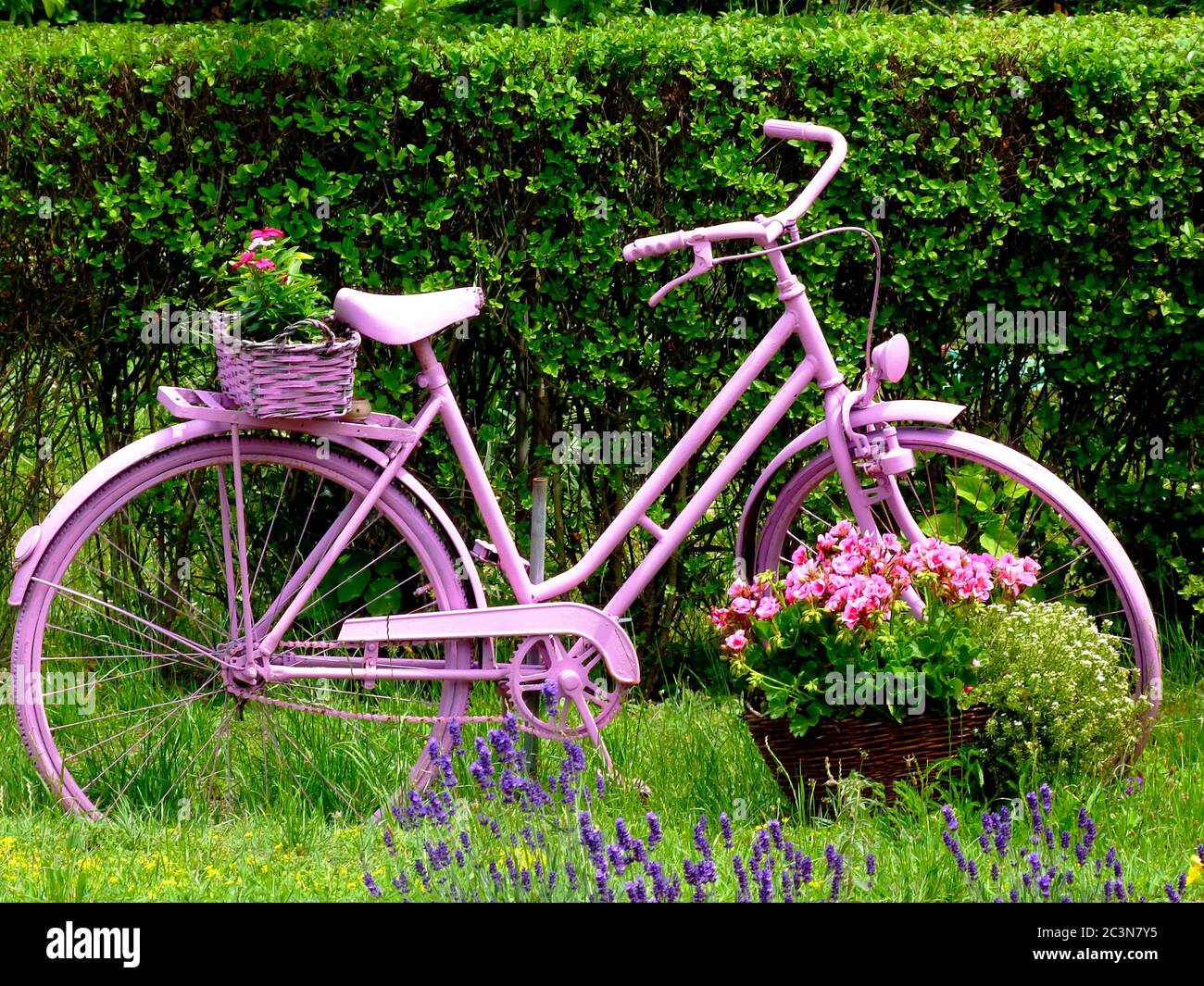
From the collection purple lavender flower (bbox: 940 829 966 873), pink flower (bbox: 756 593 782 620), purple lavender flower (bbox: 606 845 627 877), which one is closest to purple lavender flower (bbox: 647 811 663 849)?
purple lavender flower (bbox: 606 845 627 877)

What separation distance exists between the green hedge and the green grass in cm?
89

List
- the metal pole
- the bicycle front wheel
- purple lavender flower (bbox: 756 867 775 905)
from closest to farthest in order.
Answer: purple lavender flower (bbox: 756 867 775 905), the bicycle front wheel, the metal pole

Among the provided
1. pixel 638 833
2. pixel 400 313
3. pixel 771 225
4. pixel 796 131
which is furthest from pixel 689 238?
pixel 638 833

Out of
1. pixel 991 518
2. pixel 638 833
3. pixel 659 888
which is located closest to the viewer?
pixel 659 888

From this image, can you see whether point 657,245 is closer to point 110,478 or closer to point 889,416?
point 889,416

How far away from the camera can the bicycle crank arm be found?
3682mm

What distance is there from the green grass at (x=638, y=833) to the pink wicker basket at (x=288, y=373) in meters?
0.97

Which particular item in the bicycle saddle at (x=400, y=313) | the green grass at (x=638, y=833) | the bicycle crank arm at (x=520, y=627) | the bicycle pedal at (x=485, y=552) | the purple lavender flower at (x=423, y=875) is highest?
the bicycle saddle at (x=400, y=313)

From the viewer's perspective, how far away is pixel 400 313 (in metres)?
3.56

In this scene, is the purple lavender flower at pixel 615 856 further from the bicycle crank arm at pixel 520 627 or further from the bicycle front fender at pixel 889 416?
the bicycle front fender at pixel 889 416

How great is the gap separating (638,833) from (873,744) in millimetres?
586

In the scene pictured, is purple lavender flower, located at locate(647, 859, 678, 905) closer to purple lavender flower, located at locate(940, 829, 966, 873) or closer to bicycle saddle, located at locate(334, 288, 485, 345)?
purple lavender flower, located at locate(940, 829, 966, 873)

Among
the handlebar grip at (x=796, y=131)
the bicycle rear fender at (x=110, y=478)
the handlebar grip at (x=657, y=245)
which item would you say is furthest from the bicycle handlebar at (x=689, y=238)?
the bicycle rear fender at (x=110, y=478)

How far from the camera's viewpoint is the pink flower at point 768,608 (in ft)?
11.8
